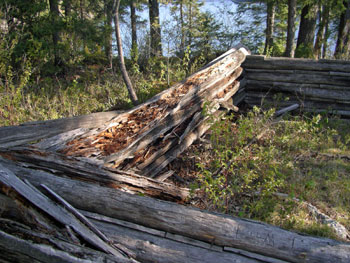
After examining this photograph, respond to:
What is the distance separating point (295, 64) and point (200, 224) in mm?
4811

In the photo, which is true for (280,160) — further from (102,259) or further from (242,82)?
(102,259)

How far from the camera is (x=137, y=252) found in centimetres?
212

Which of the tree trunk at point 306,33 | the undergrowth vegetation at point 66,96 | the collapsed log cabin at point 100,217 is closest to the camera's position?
the collapsed log cabin at point 100,217

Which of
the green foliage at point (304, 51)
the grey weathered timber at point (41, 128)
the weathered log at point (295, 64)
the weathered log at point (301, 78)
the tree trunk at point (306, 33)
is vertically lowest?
the grey weathered timber at point (41, 128)

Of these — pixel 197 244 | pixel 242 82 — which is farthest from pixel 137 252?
pixel 242 82

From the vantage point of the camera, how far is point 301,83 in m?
5.90

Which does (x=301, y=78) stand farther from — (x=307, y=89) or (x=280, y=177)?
(x=280, y=177)

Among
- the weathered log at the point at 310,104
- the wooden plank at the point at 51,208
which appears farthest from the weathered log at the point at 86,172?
the weathered log at the point at 310,104

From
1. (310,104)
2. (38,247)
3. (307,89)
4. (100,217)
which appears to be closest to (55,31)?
(307,89)

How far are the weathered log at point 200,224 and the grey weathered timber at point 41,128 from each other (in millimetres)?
765

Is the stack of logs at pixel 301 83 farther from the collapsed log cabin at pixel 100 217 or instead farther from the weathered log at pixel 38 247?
the weathered log at pixel 38 247

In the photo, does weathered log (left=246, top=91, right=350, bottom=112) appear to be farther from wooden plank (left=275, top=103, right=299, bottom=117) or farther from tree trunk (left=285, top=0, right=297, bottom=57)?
tree trunk (left=285, top=0, right=297, bottom=57)

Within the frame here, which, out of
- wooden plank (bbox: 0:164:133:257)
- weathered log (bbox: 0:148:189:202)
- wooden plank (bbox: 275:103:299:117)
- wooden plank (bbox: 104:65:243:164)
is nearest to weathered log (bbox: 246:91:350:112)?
wooden plank (bbox: 275:103:299:117)

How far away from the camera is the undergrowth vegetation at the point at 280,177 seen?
3170 millimetres
